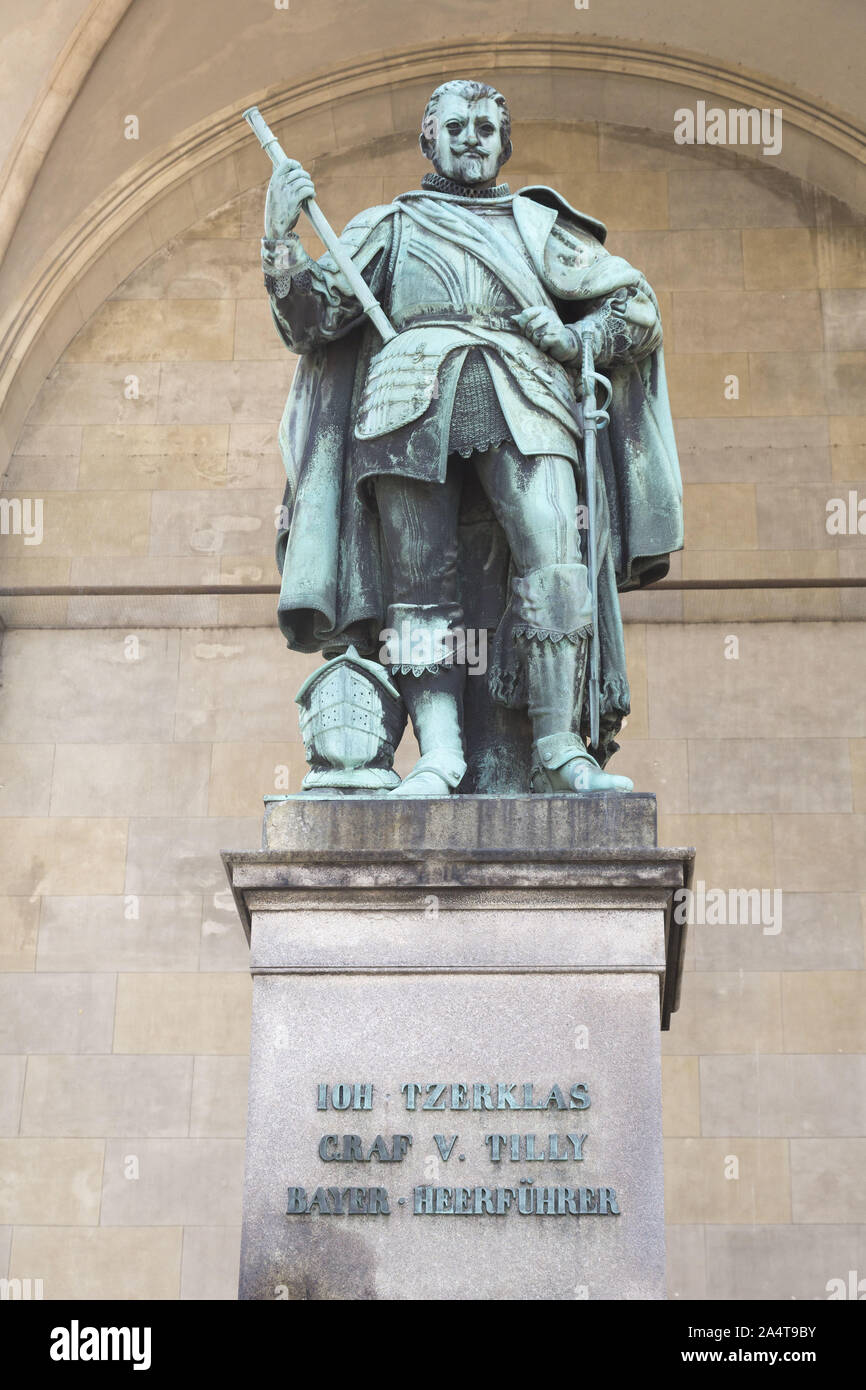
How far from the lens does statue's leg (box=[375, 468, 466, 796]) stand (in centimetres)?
570

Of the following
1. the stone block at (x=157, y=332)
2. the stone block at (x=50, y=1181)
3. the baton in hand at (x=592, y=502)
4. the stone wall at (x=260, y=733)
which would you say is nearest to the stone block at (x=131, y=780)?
the stone wall at (x=260, y=733)

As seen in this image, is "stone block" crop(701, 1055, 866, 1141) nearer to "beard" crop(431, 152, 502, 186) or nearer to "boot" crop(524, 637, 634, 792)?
"boot" crop(524, 637, 634, 792)

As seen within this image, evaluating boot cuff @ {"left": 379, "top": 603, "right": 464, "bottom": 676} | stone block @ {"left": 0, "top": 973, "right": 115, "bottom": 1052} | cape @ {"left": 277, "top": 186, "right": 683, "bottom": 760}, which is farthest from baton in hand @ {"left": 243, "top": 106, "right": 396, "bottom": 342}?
stone block @ {"left": 0, "top": 973, "right": 115, "bottom": 1052}

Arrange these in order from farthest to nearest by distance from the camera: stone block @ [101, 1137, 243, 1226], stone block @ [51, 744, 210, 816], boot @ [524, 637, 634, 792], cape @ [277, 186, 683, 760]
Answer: stone block @ [51, 744, 210, 816]
stone block @ [101, 1137, 243, 1226]
cape @ [277, 186, 683, 760]
boot @ [524, 637, 634, 792]

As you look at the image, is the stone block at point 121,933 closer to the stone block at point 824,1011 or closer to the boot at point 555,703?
the stone block at point 824,1011

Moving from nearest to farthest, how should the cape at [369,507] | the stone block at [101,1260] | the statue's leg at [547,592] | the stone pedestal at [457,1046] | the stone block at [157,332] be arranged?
the stone pedestal at [457,1046] → the statue's leg at [547,592] → the cape at [369,507] → the stone block at [101,1260] → the stone block at [157,332]

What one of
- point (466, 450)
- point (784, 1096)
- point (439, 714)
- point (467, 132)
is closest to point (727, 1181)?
point (784, 1096)

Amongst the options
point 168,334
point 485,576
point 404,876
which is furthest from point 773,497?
point 404,876

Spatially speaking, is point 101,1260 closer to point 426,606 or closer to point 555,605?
point 426,606

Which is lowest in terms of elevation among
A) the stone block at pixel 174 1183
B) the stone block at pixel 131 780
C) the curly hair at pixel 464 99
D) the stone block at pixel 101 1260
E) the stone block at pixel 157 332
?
the stone block at pixel 101 1260

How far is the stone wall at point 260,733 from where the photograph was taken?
10.9 m

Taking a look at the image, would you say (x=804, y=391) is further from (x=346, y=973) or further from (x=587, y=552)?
(x=346, y=973)

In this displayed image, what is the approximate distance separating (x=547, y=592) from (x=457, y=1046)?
1401mm

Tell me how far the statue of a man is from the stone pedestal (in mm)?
359
